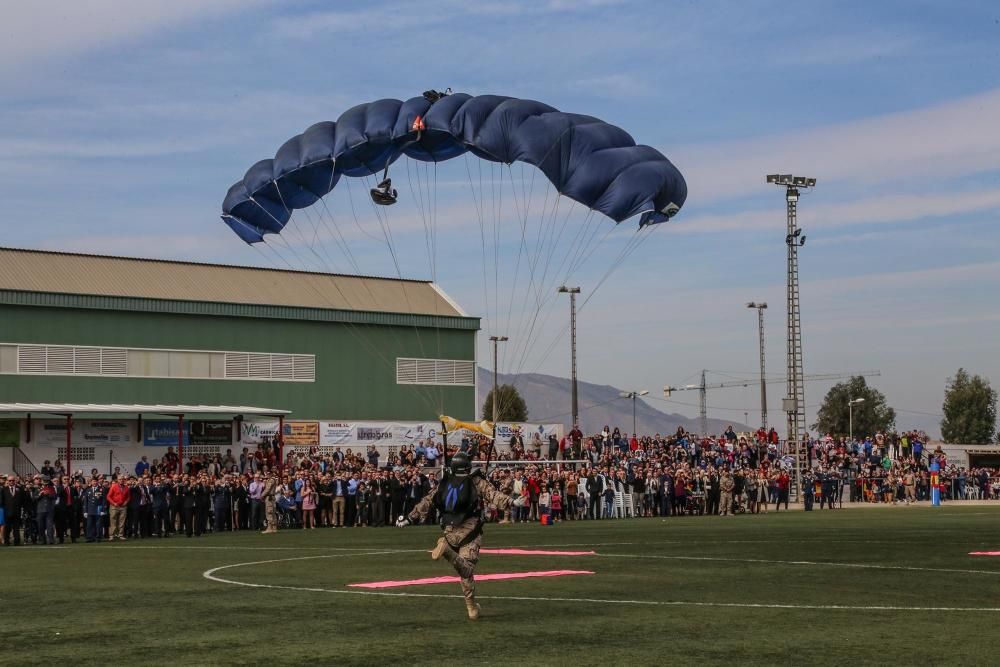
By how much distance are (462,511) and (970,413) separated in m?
117

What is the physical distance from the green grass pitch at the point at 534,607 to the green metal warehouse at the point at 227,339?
24576 mm

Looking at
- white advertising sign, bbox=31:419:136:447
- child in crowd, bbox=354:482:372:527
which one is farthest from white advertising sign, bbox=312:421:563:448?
child in crowd, bbox=354:482:372:527

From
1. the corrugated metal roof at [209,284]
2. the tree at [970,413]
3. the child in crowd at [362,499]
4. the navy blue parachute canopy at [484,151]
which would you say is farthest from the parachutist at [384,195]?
the tree at [970,413]

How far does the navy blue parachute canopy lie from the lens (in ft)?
92.3

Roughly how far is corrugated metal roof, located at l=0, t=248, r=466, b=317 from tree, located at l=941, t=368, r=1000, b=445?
250ft

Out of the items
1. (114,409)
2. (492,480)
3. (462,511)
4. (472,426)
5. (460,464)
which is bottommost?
(492,480)

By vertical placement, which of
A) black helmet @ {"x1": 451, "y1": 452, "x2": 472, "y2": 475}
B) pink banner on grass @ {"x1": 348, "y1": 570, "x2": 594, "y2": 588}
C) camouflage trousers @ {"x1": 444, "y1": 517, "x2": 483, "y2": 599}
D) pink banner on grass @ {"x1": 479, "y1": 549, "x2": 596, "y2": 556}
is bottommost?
pink banner on grass @ {"x1": 479, "y1": 549, "x2": 596, "y2": 556}

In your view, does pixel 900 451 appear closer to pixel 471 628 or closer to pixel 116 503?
pixel 116 503

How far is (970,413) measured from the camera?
121 metres

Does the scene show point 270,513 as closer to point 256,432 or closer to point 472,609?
point 256,432

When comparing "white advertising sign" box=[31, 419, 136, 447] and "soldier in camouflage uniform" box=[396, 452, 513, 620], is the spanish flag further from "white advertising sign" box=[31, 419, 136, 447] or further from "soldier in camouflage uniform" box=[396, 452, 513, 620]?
"soldier in camouflage uniform" box=[396, 452, 513, 620]

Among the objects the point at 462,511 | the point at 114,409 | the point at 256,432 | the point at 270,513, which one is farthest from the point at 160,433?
the point at 462,511

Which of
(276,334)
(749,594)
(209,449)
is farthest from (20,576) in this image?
(276,334)

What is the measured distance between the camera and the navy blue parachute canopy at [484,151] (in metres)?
28.1
